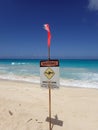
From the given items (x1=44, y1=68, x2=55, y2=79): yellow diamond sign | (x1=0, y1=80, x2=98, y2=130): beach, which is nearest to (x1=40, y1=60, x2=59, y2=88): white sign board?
(x1=44, y1=68, x2=55, y2=79): yellow diamond sign

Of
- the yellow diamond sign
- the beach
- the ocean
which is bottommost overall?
the beach

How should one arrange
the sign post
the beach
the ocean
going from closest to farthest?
the sign post
the beach
the ocean

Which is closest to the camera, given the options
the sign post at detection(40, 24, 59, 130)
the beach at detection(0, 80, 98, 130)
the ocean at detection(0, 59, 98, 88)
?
the sign post at detection(40, 24, 59, 130)

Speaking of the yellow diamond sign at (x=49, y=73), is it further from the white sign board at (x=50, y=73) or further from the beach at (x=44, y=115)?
the beach at (x=44, y=115)

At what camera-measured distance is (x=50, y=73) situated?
3684 millimetres

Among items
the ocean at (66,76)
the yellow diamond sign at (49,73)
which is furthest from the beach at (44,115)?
the ocean at (66,76)

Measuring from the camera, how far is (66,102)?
6.38 meters

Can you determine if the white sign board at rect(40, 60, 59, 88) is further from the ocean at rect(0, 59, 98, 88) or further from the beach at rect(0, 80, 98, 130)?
the ocean at rect(0, 59, 98, 88)

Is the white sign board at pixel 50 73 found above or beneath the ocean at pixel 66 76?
above

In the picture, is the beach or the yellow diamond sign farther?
the beach

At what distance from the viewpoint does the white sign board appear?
3658mm

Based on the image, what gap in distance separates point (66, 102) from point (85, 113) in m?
1.22

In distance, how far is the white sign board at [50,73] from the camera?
3.66 meters

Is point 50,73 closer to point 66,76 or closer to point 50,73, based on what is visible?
point 50,73
